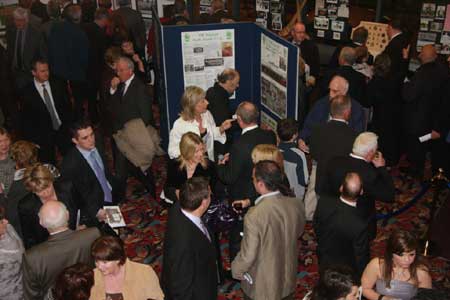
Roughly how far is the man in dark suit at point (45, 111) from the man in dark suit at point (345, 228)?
3.35m

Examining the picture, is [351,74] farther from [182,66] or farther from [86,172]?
[86,172]

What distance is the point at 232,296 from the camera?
16.3ft

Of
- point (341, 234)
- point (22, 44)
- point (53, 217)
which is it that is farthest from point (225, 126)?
point (22, 44)

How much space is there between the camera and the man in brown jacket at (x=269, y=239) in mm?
3670

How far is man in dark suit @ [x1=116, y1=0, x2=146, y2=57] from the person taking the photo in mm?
8625

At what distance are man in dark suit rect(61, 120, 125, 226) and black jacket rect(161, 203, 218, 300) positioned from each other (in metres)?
1.17

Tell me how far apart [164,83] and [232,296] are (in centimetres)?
298

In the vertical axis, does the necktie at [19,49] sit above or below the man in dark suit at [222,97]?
above

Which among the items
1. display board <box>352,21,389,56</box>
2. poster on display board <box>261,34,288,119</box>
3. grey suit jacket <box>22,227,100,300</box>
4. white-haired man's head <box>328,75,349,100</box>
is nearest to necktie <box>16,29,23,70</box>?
poster on display board <box>261,34,288,119</box>

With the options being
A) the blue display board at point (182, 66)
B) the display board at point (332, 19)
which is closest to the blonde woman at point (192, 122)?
the blue display board at point (182, 66)

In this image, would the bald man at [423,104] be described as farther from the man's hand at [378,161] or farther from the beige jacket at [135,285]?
the beige jacket at [135,285]

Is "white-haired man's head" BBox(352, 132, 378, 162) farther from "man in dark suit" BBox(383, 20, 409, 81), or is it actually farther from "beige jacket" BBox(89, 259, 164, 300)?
"man in dark suit" BBox(383, 20, 409, 81)

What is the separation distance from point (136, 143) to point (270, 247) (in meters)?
2.48

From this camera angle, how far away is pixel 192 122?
18.0ft
